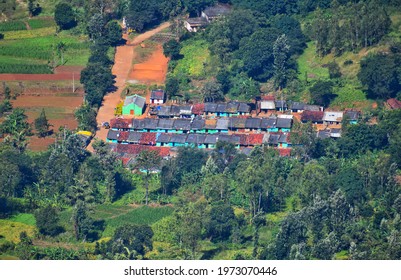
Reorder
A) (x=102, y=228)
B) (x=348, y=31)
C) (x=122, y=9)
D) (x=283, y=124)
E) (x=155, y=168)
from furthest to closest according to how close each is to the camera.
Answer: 1. (x=122, y=9)
2. (x=348, y=31)
3. (x=283, y=124)
4. (x=155, y=168)
5. (x=102, y=228)

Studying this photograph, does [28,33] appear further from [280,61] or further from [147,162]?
[147,162]

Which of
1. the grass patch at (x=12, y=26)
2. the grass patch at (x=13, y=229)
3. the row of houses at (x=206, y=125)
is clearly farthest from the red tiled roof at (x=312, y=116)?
the grass patch at (x=12, y=26)

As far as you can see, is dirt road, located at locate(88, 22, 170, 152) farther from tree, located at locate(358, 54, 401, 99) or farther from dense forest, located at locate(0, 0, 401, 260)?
tree, located at locate(358, 54, 401, 99)

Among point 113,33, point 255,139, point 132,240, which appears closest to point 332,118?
point 255,139

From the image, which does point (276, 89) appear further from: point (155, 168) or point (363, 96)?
point (155, 168)

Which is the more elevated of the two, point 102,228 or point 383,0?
point 383,0

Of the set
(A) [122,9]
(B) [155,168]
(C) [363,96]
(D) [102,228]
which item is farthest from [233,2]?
(D) [102,228]
